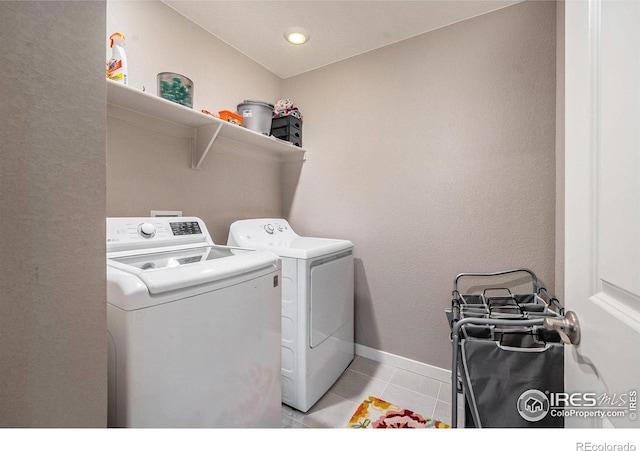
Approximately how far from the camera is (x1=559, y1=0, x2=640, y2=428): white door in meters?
0.39

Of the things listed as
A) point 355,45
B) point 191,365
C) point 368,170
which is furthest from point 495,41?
point 191,365

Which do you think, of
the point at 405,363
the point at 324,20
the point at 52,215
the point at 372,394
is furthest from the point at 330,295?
the point at 324,20

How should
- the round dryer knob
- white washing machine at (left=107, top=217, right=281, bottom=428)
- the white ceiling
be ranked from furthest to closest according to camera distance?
1. the white ceiling
2. the round dryer knob
3. white washing machine at (left=107, top=217, right=281, bottom=428)

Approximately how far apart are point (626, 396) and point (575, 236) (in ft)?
0.91

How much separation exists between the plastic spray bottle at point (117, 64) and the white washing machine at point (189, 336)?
2.29 feet

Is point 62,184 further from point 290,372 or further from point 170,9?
point 170,9

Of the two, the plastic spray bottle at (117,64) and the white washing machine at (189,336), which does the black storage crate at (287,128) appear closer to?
the plastic spray bottle at (117,64)

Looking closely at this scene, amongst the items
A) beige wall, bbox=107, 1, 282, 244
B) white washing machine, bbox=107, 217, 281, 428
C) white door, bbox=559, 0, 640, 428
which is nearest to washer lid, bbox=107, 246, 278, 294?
white washing machine, bbox=107, 217, 281, 428

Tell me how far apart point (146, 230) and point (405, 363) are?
2.00 metres

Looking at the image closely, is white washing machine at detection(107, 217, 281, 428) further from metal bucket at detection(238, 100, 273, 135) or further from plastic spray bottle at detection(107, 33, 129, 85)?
metal bucket at detection(238, 100, 273, 135)

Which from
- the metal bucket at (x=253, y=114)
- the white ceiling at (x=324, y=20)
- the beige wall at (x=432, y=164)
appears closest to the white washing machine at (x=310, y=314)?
the beige wall at (x=432, y=164)

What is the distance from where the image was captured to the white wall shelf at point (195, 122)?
1.36 metres

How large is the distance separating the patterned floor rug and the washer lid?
1.11 meters

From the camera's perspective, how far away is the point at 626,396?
1.24 ft
